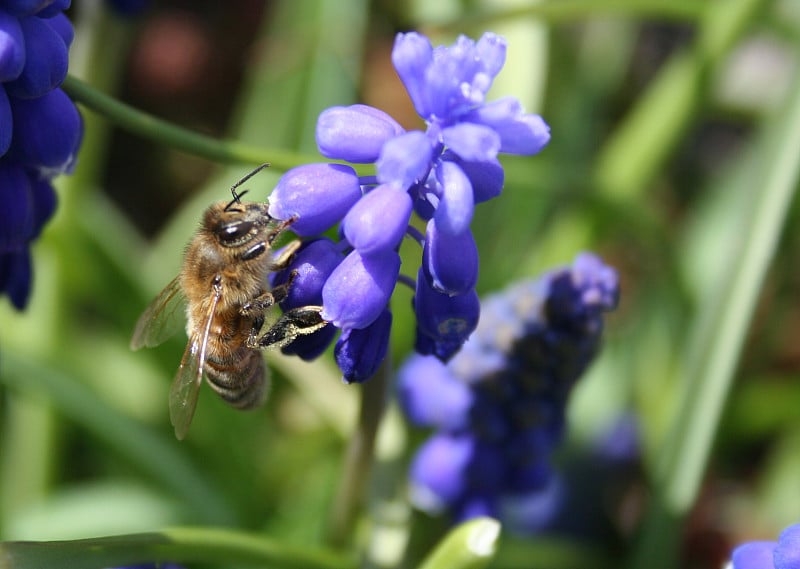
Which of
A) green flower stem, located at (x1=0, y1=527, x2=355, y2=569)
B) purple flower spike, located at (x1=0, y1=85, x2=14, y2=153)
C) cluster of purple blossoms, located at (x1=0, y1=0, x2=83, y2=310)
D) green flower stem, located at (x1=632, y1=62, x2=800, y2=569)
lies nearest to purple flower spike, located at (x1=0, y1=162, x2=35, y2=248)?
cluster of purple blossoms, located at (x1=0, y1=0, x2=83, y2=310)

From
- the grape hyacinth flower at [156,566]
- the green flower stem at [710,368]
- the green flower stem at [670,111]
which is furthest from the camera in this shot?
the green flower stem at [670,111]

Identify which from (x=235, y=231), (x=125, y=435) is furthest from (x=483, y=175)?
(x=125, y=435)

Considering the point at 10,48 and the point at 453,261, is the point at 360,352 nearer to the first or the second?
the point at 453,261

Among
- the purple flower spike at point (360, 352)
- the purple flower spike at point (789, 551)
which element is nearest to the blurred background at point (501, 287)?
the purple flower spike at point (360, 352)

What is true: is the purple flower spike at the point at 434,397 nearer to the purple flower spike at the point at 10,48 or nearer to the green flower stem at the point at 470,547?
the green flower stem at the point at 470,547

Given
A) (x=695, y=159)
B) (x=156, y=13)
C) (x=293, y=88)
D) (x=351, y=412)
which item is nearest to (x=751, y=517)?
(x=351, y=412)

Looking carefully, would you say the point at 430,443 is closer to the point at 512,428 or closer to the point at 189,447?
the point at 512,428
